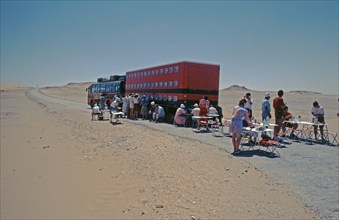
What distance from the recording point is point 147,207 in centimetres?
644

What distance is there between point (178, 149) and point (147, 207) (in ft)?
14.1

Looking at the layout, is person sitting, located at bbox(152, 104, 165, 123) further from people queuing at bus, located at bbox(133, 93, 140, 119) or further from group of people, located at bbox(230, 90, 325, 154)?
group of people, located at bbox(230, 90, 325, 154)

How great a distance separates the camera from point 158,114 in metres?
19.4

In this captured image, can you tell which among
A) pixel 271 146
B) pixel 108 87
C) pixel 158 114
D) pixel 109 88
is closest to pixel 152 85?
pixel 158 114

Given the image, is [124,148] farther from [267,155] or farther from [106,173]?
[267,155]

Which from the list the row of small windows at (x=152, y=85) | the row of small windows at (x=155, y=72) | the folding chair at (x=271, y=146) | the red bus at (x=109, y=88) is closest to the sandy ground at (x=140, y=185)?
the folding chair at (x=271, y=146)

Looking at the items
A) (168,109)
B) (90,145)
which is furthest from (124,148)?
(168,109)

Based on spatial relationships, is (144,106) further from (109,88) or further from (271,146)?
(271,146)

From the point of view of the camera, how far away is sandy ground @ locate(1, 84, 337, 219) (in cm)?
635

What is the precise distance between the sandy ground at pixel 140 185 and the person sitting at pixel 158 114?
23.5ft

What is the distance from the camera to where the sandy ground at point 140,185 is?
635cm

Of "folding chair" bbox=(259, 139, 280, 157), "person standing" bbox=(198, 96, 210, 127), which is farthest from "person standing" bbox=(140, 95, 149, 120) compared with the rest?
"folding chair" bbox=(259, 139, 280, 157)

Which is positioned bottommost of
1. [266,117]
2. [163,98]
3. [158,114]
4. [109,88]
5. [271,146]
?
[271,146]

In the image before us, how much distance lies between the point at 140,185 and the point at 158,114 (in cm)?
1189
